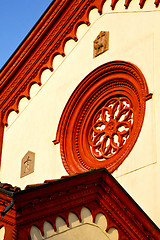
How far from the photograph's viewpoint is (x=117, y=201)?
1278 centimetres

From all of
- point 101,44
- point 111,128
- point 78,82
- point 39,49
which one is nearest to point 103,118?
point 111,128

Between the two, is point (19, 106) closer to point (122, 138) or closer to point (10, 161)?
point (10, 161)

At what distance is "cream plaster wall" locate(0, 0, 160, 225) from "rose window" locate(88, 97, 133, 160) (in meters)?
0.96

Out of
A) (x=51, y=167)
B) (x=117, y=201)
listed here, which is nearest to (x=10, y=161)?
(x=51, y=167)

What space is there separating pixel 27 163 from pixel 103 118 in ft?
8.97

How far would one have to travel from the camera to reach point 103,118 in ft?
54.9

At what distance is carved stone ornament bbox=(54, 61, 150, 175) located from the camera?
1571 cm

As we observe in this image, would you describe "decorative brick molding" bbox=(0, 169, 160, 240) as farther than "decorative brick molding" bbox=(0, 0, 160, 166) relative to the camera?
No

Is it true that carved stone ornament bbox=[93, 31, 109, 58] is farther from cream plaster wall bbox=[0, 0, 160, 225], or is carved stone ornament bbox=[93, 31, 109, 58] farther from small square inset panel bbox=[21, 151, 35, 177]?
Answer: small square inset panel bbox=[21, 151, 35, 177]

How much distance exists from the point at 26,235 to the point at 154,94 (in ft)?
17.5

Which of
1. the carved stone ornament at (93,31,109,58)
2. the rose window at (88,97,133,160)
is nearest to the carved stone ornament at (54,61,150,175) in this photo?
the rose window at (88,97,133,160)

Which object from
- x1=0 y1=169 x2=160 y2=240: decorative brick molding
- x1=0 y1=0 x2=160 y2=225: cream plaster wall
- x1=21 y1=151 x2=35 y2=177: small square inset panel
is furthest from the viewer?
x1=21 y1=151 x2=35 y2=177: small square inset panel

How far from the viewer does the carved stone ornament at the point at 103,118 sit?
15711mm

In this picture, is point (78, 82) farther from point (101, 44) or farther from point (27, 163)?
point (27, 163)
